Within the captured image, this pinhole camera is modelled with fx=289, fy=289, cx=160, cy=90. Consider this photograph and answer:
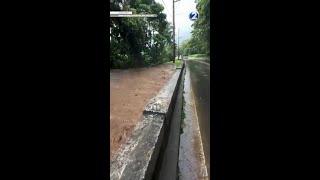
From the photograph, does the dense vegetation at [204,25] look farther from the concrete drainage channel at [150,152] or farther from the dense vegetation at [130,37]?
the dense vegetation at [130,37]

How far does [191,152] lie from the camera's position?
386 cm

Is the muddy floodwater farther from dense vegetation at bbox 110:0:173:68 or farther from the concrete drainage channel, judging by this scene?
dense vegetation at bbox 110:0:173:68

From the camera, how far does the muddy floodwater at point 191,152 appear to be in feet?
10.4

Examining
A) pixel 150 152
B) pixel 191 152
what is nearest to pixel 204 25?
pixel 191 152

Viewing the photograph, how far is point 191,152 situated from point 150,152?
48.2 inches

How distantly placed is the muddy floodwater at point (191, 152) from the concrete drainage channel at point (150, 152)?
0.08m

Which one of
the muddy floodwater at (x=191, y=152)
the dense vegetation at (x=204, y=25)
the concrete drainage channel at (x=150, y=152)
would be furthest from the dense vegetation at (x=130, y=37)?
the concrete drainage channel at (x=150, y=152)

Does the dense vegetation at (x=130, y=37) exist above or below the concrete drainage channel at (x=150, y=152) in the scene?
above

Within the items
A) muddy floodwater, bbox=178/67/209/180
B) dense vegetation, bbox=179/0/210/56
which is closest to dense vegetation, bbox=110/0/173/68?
dense vegetation, bbox=179/0/210/56
